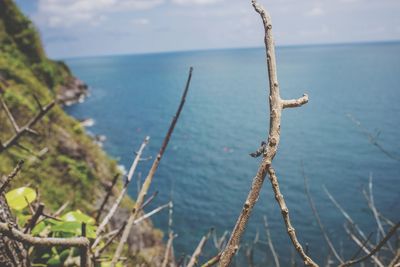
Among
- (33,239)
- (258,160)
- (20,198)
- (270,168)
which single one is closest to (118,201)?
(20,198)

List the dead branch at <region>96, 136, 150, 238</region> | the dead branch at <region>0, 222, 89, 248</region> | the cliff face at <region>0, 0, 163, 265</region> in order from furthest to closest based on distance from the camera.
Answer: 1. the cliff face at <region>0, 0, 163, 265</region>
2. the dead branch at <region>96, 136, 150, 238</region>
3. the dead branch at <region>0, 222, 89, 248</region>

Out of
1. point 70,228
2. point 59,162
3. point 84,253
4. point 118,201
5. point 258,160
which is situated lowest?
point 258,160

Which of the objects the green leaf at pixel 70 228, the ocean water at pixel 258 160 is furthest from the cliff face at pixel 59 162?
the green leaf at pixel 70 228

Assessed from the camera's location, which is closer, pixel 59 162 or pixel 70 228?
pixel 70 228

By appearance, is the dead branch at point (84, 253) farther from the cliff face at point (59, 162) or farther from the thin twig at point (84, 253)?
the cliff face at point (59, 162)

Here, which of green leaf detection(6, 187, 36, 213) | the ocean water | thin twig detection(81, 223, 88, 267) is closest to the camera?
thin twig detection(81, 223, 88, 267)

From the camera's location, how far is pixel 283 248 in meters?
24.1

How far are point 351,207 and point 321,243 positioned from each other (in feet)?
19.5

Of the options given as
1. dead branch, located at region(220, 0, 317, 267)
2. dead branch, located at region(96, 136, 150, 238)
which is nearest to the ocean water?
dead branch, located at region(96, 136, 150, 238)

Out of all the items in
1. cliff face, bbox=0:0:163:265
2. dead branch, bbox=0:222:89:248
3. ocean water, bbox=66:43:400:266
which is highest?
dead branch, bbox=0:222:89:248

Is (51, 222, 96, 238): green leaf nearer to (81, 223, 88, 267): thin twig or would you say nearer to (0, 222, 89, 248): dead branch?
(81, 223, 88, 267): thin twig

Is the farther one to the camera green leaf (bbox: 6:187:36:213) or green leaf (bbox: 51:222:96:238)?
green leaf (bbox: 6:187:36:213)

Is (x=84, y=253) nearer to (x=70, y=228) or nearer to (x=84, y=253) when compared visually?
(x=84, y=253)

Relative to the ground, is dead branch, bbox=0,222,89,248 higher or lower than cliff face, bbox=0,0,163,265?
higher
